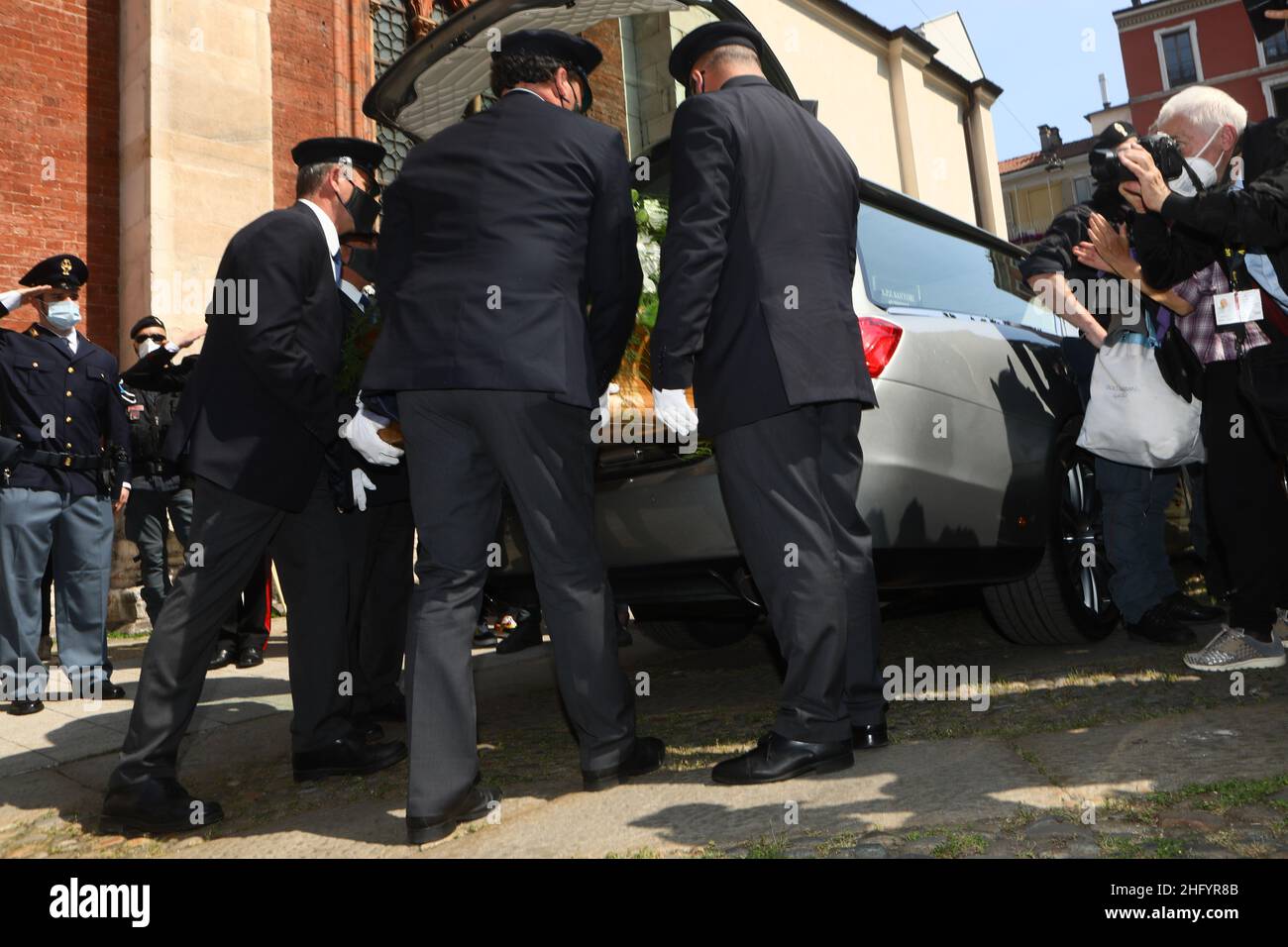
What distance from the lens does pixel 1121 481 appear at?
408 centimetres

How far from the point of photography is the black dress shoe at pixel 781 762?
2658 mm

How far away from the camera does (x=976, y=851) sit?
2.01 metres

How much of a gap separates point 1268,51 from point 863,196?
46.9 meters

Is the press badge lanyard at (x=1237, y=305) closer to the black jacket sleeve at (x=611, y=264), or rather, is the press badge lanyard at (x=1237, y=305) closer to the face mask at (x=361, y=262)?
the black jacket sleeve at (x=611, y=264)

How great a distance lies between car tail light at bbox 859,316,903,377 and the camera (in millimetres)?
3078

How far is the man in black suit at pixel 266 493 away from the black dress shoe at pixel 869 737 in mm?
1447

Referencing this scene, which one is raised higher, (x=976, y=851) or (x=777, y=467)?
(x=777, y=467)

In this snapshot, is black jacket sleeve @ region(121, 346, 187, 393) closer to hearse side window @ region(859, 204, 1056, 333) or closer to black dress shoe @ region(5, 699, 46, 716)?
black dress shoe @ region(5, 699, 46, 716)

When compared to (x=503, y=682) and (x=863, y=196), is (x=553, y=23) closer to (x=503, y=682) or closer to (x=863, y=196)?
(x=863, y=196)

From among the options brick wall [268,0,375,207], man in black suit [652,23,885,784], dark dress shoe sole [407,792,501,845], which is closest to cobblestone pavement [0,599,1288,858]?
dark dress shoe sole [407,792,501,845]

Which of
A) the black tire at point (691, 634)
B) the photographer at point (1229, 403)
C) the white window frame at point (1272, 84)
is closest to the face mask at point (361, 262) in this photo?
the black tire at point (691, 634)

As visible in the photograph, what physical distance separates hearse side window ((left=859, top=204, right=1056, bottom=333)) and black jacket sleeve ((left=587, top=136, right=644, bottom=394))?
83cm
